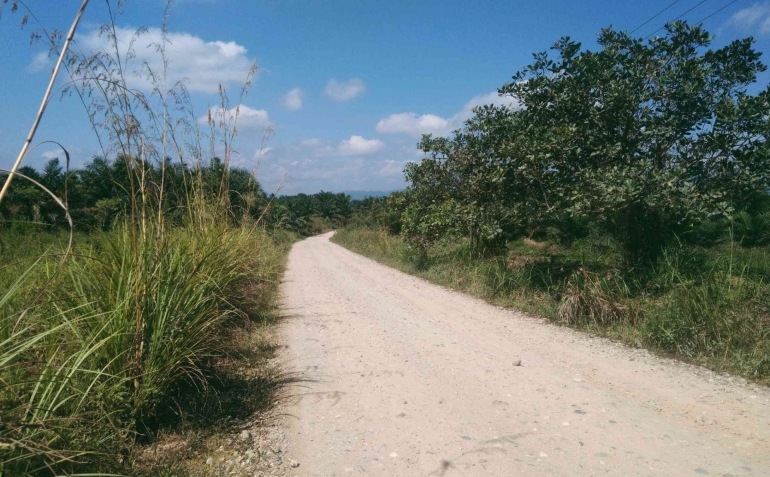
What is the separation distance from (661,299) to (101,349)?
6.73 m

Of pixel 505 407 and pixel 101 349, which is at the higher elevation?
pixel 101 349

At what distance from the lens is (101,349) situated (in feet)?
10.0

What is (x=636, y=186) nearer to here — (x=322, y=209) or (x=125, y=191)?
(x=125, y=191)

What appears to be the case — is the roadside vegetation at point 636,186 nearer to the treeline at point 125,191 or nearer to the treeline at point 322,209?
the treeline at point 125,191

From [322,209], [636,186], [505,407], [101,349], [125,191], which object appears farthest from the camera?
[322,209]

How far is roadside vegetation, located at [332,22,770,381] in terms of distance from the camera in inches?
221

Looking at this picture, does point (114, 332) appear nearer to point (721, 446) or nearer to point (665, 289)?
point (721, 446)

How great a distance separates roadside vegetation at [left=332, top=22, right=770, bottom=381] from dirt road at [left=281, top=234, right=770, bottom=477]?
73 cm

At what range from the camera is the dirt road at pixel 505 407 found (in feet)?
10.2

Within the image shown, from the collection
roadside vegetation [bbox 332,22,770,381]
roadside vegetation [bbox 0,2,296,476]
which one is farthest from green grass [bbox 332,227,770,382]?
roadside vegetation [bbox 0,2,296,476]

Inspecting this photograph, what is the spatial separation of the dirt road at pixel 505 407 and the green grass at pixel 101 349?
107 centimetres

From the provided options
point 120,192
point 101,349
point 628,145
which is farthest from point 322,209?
point 101,349

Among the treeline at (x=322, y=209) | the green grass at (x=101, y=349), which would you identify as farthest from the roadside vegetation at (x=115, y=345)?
the treeline at (x=322, y=209)

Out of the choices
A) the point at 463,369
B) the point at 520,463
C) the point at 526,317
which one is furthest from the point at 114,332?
the point at 526,317
